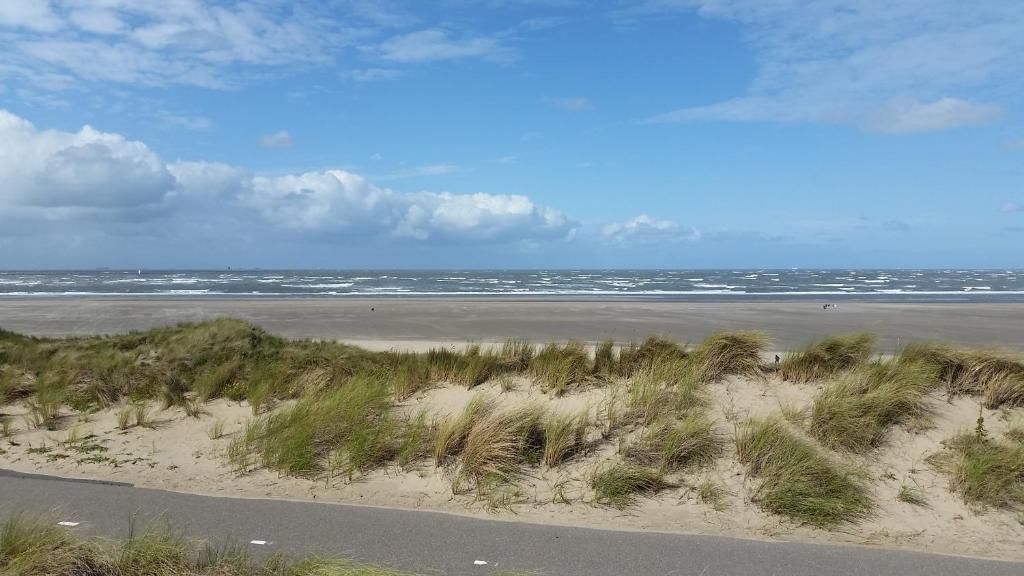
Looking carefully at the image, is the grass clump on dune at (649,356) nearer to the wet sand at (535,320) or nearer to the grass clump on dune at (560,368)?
the grass clump on dune at (560,368)

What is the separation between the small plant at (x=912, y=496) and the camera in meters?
6.12

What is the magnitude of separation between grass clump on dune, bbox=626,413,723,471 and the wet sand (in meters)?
11.5

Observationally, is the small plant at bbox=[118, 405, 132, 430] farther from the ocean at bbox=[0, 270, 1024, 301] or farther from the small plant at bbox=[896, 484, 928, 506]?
the ocean at bbox=[0, 270, 1024, 301]

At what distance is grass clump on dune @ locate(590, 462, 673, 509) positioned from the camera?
6.15 meters

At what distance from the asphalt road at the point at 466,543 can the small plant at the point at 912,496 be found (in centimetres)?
107

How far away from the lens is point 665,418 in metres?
7.39

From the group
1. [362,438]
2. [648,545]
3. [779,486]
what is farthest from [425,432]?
[779,486]

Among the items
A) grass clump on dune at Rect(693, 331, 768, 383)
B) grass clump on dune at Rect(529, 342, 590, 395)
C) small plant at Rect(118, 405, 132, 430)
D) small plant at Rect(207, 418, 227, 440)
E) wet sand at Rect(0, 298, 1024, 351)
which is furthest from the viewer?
wet sand at Rect(0, 298, 1024, 351)

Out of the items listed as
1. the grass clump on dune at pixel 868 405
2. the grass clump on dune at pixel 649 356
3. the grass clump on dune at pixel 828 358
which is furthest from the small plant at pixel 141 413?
the grass clump on dune at pixel 828 358

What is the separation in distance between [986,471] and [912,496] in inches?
30.8

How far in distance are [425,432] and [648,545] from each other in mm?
3117

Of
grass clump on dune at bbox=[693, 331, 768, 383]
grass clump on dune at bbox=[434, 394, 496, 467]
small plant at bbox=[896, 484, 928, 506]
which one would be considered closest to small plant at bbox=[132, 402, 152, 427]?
grass clump on dune at bbox=[434, 394, 496, 467]

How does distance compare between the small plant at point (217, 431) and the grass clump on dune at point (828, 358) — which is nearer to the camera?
the small plant at point (217, 431)

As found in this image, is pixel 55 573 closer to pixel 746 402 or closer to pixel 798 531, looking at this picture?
pixel 798 531
